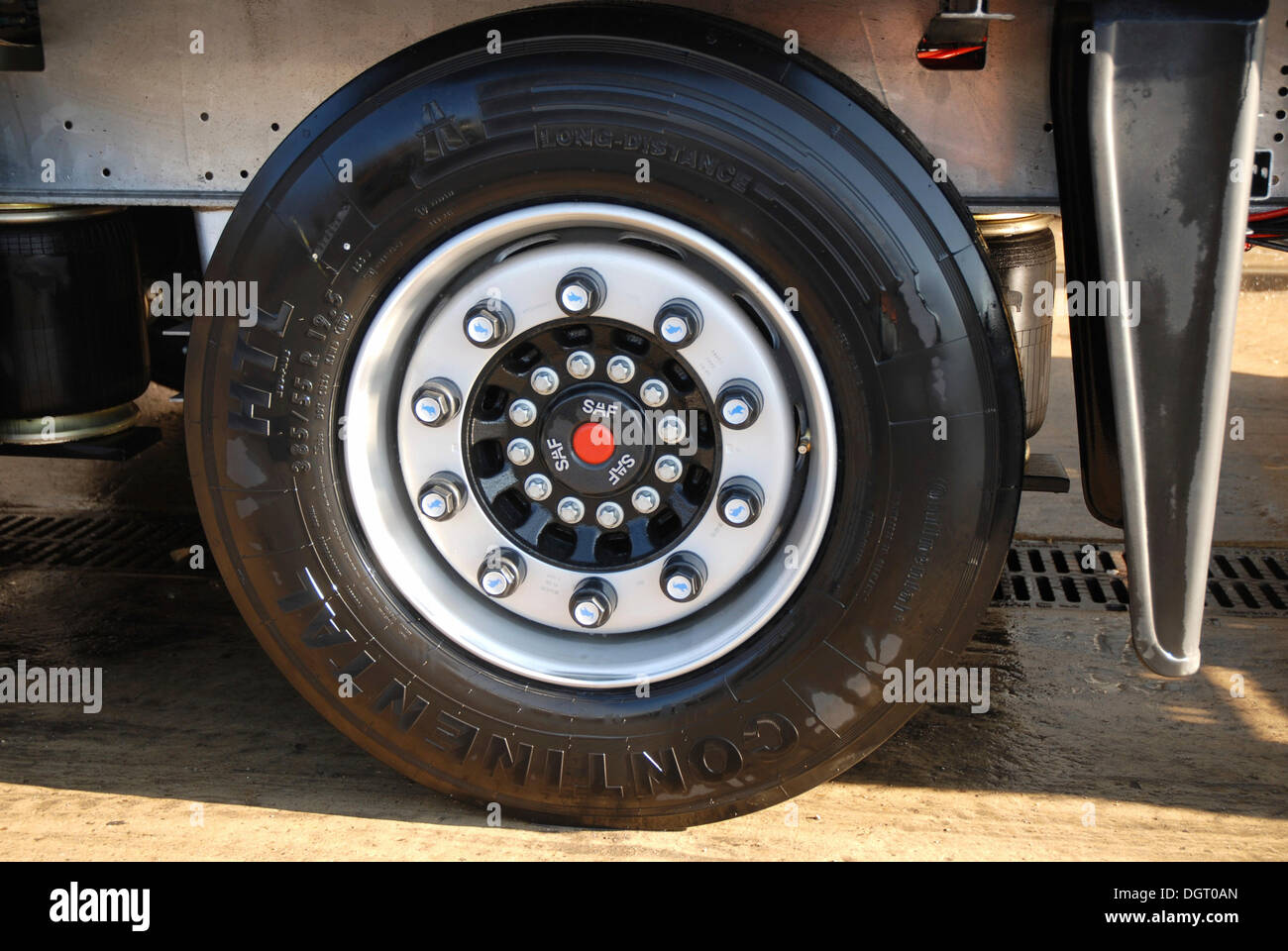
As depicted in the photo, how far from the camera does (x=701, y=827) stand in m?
2.02

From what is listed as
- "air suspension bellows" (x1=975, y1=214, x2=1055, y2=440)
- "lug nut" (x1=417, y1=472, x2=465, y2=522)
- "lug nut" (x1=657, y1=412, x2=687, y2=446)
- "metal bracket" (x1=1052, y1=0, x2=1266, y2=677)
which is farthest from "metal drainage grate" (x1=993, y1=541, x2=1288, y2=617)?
"lug nut" (x1=417, y1=472, x2=465, y2=522)

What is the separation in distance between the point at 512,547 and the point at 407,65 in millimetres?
802

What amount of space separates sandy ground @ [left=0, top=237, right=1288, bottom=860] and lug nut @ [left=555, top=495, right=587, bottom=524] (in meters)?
0.57

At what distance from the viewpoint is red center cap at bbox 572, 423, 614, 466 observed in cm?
187

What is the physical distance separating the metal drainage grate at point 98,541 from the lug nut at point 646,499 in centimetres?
182

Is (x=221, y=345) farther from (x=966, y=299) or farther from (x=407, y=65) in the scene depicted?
(x=966, y=299)

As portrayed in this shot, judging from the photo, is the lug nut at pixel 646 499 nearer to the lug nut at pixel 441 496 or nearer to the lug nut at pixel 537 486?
the lug nut at pixel 537 486

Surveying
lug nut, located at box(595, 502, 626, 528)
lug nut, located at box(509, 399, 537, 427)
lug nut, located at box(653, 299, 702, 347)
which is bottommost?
lug nut, located at box(595, 502, 626, 528)

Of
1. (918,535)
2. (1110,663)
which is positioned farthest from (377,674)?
(1110,663)

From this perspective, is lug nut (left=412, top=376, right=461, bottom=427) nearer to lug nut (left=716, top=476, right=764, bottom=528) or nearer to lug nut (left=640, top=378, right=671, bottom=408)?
lug nut (left=640, top=378, right=671, bottom=408)

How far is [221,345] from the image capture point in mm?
1878

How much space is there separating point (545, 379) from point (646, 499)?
0.85 feet

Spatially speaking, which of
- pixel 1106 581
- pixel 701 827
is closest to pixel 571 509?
pixel 701 827

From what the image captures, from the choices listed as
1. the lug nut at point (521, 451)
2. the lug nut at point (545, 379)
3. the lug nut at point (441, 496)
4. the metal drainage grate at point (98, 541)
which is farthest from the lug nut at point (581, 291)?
the metal drainage grate at point (98, 541)
